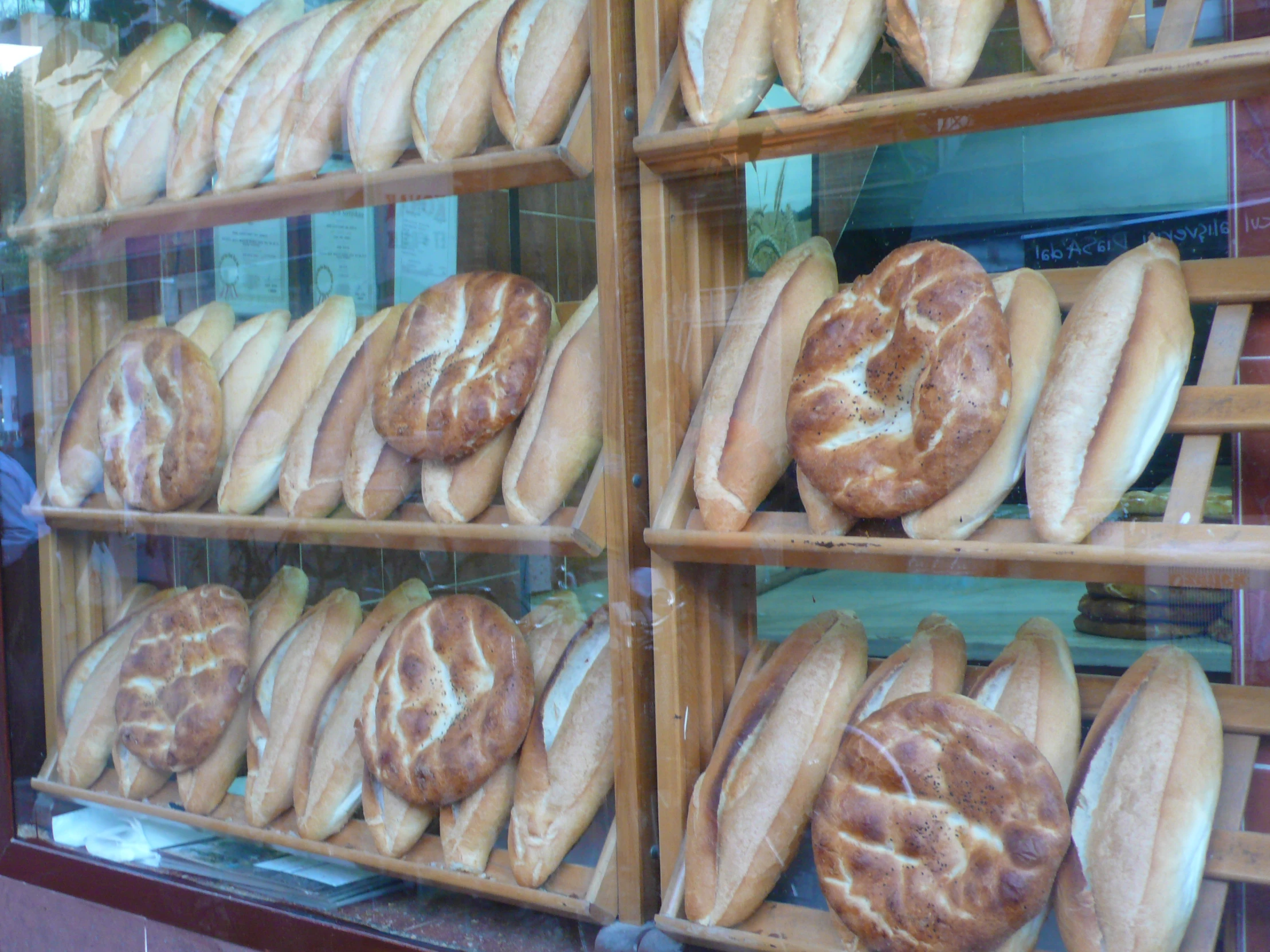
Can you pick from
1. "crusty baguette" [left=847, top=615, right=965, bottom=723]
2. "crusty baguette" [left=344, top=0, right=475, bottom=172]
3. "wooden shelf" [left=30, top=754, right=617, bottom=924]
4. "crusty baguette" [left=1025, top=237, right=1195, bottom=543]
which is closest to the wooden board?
"wooden shelf" [left=30, top=754, right=617, bottom=924]

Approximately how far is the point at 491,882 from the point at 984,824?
2.43ft

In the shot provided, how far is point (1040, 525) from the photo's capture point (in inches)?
47.4

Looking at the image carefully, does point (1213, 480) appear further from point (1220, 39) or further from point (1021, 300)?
point (1220, 39)

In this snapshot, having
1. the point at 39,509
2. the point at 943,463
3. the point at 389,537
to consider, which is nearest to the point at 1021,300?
the point at 943,463

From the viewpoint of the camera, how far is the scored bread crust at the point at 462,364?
5.20 ft

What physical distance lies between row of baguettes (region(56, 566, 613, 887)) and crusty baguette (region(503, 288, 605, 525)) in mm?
173

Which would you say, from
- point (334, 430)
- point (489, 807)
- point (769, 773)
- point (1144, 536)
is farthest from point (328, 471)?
point (1144, 536)

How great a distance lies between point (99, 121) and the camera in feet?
6.83

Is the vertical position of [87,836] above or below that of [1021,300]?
below

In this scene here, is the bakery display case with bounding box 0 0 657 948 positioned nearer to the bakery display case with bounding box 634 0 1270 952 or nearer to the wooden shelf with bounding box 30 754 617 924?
the wooden shelf with bounding box 30 754 617 924

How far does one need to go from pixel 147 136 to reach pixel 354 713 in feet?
3.84

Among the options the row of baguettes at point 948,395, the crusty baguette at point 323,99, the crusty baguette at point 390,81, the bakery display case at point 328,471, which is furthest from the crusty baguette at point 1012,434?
the crusty baguette at point 323,99

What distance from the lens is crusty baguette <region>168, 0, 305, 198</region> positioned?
192 centimetres

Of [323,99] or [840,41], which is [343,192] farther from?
[840,41]
